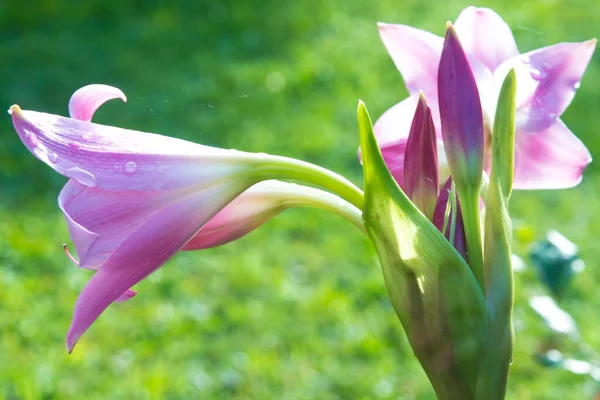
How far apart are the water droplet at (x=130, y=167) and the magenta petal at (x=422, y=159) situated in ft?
0.72

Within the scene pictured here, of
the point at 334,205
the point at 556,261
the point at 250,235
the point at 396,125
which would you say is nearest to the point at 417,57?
the point at 396,125

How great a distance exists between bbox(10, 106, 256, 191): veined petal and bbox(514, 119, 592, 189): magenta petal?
271 millimetres

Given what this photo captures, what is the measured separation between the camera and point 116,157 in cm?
69

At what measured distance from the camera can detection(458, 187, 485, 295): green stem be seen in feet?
2.41

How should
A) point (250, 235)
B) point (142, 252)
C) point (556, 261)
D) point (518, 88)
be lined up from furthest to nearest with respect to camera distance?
point (250, 235), point (556, 261), point (518, 88), point (142, 252)

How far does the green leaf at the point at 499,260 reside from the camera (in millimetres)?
712

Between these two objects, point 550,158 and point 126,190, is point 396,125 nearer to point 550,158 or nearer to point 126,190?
point 550,158

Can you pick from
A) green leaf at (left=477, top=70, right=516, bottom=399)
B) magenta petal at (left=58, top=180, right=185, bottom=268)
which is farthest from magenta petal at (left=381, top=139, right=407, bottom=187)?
magenta petal at (left=58, top=180, right=185, bottom=268)

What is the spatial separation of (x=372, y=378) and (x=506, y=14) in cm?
317

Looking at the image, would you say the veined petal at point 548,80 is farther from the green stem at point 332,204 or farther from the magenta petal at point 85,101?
the magenta petal at point 85,101

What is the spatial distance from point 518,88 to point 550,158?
73 mm

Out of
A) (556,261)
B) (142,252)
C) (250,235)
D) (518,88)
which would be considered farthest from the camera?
(250,235)

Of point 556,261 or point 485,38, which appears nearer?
point 485,38

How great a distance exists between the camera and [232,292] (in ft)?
10.3
